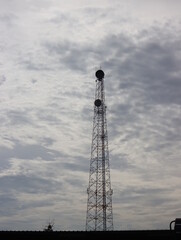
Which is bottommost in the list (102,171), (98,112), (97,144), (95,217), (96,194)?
(95,217)

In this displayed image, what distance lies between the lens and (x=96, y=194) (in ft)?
266

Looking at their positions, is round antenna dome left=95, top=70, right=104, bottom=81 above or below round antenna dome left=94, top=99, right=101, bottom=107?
above

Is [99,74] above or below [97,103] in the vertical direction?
above

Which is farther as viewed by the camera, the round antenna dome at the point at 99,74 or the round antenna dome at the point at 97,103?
the round antenna dome at the point at 99,74

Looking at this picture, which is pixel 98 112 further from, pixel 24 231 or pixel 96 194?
pixel 24 231

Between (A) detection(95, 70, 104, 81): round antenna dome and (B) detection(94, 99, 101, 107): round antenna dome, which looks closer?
(B) detection(94, 99, 101, 107): round antenna dome

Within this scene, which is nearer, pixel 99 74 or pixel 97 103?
pixel 97 103

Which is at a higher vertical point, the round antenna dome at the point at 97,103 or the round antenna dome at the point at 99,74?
the round antenna dome at the point at 99,74

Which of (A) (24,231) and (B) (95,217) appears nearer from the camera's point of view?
(A) (24,231)
